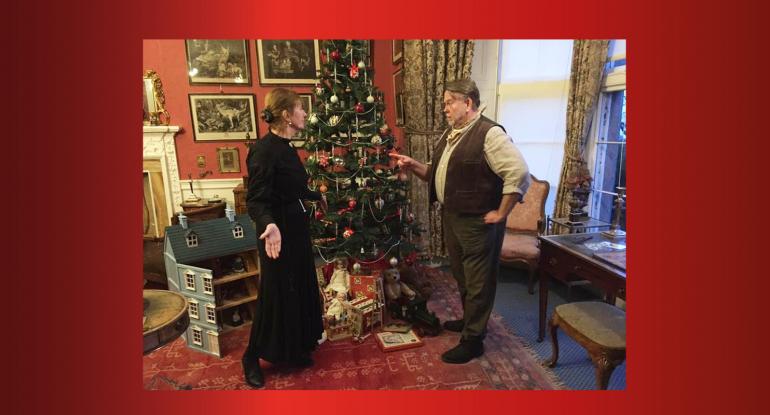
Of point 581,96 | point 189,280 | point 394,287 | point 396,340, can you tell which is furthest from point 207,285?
point 581,96

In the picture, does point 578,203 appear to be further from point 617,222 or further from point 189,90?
point 189,90

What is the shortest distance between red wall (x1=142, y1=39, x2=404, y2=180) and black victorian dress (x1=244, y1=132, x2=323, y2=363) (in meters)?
1.62

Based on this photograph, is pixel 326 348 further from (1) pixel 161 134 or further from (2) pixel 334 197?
(1) pixel 161 134

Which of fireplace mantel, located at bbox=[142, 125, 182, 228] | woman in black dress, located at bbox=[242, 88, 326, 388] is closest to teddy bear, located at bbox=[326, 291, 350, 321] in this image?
woman in black dress, located at bbox=[242, 88, 326, 388]

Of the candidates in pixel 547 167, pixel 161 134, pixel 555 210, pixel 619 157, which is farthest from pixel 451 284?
pixel 161 134

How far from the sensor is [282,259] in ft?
5.29

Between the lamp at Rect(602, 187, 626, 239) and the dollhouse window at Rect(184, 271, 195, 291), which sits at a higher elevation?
the lamp at Rect(602, 187, 626, 239)

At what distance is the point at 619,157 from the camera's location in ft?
8.25

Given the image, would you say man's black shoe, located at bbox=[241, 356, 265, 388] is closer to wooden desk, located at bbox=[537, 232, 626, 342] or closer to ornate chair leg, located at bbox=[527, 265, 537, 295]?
wooden desk, located at bbox=[537, 232, 626, 342]

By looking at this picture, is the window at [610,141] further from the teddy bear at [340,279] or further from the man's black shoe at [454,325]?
the teddy bear at [340,279]

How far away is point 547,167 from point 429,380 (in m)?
1.89

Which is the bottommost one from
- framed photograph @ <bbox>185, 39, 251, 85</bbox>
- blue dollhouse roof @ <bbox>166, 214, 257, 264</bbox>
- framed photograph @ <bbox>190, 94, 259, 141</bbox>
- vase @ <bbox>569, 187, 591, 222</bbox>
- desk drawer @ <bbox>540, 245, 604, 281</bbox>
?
desk drawer @ <bbox>540, 245, 604, 281</bbox>

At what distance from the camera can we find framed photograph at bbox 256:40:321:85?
3.20m

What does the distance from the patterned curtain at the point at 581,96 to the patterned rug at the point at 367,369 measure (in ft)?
4.04
